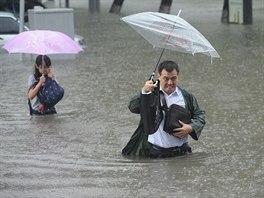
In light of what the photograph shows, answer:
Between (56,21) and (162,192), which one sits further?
(56,21)

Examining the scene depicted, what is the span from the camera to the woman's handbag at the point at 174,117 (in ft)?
23.3

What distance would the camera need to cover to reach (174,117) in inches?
280

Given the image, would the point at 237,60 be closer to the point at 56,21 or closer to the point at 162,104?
the point at 56,21

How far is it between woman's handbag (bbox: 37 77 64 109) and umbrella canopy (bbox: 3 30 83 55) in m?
0.53

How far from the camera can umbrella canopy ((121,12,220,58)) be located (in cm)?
722

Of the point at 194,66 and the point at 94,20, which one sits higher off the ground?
the point at 194,66

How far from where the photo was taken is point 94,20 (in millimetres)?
30391

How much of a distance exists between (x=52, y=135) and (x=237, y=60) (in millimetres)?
8109

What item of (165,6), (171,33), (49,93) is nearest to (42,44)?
(49,93)

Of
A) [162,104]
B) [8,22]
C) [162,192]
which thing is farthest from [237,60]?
[162,192]

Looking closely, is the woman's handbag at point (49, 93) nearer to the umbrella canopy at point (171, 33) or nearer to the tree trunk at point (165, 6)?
the umbrella canopy at point (171, 33)

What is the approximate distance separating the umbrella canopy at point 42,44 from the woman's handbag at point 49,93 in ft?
1.74

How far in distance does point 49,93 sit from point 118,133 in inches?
60.4

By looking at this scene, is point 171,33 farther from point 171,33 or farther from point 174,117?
point 174,117
